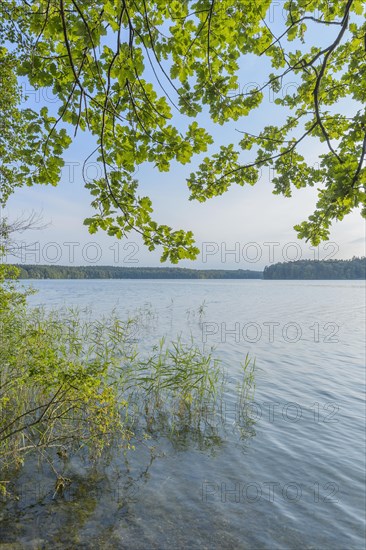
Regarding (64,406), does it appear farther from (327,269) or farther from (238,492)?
(327,269)

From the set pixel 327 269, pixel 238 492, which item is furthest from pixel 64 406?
pixel 327 269

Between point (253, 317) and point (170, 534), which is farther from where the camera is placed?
point (253, 317)

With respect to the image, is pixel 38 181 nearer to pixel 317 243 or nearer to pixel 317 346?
pixel 317 243

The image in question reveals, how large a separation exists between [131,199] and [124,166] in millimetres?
317

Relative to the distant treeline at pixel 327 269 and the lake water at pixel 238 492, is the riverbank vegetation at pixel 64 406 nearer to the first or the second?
the lake water at pixel 238 492

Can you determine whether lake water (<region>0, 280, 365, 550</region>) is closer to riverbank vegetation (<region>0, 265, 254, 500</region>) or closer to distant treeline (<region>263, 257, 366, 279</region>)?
riverbank vegetation (<region>0, 265, 254, 500</region>)

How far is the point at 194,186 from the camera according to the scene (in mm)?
5051

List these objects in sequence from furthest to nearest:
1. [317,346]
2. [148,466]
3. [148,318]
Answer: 1. [148,318]
2. [317,346]
3. [148,466]

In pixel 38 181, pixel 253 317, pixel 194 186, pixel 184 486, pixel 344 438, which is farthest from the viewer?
pixel 253 317

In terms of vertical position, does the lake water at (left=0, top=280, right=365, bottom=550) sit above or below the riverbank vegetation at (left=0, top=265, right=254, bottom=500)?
below

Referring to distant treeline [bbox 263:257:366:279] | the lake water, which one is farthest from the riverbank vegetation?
distant treeline [bbox 263:257:366:279]

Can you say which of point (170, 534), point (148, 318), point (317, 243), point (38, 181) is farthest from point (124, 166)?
point (148, 318)

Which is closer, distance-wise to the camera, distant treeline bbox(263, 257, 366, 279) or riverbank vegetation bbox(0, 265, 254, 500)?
riverbank vegetation bbox(0, 265, 254, 500)

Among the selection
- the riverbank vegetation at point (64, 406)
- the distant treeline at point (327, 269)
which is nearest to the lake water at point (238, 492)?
the riverbank vegetation at point (64, 406)
